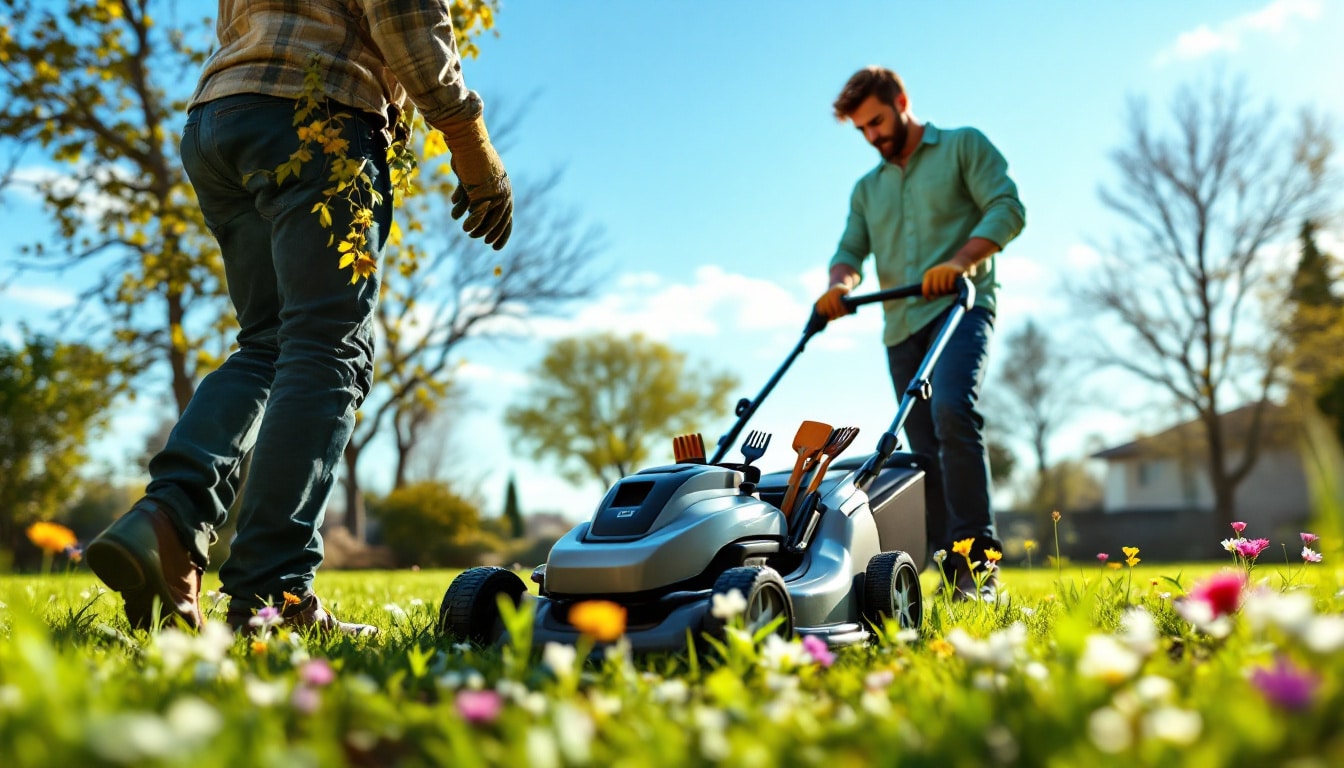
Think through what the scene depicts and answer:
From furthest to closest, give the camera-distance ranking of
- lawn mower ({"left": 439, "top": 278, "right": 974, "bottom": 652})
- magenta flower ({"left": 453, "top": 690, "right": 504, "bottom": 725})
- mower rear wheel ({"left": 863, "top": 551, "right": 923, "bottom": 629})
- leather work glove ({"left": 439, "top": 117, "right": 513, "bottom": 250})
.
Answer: leather work glove ({"left": 439, "top": 117, "right": 513, "bottom": 250})
mower rear wheel ({"left": 863, "top": 551, "right": 923, "bottom": 629})
lawn mower ({"left": 439, "top": 278, "right": 974, "bottom": 652})
magenta flower ({"left": 453, "top": 690, "right": 504, "bottom": 725})

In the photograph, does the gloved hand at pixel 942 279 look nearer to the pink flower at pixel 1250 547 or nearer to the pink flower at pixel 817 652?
the pink flower at pixel 1250 547

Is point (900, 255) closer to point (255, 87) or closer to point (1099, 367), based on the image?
point (255, 87)

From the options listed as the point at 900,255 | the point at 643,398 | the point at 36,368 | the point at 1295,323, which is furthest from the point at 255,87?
the point at 643,398

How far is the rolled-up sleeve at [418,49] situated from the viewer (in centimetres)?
260

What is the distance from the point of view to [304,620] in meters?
2.63

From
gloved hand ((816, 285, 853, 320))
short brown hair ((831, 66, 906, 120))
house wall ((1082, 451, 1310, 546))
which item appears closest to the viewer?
gloved hand ((816, 285, 853, 320))

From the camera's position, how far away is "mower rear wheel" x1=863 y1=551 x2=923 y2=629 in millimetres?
2660

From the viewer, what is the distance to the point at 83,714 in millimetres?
1189

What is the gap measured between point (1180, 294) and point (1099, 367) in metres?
2.95

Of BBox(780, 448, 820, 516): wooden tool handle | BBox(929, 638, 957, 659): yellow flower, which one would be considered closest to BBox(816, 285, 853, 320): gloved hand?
BBox(780, 448, 820, 516): wooden tool handle

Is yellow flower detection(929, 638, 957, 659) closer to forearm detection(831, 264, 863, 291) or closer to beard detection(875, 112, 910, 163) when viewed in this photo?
forearm detection(831, 264, 863, 291)

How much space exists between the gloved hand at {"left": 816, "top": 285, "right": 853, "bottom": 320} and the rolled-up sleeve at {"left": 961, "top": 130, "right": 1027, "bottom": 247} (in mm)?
546

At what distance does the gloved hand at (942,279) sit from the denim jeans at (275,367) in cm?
187

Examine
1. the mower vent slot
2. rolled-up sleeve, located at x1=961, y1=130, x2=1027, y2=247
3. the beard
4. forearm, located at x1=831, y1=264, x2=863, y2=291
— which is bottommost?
the mower vent slot
